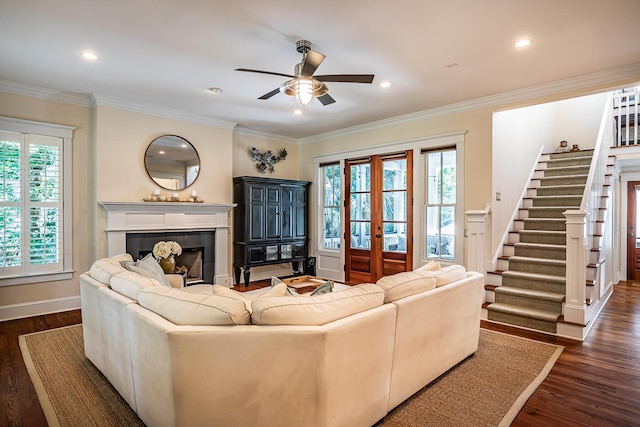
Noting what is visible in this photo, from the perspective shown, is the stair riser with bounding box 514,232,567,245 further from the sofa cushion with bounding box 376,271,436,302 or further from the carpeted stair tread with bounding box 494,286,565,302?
the sofa cushion with bounding box 376,271,436,302

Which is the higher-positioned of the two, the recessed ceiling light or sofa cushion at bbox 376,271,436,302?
the recessed ceiling light

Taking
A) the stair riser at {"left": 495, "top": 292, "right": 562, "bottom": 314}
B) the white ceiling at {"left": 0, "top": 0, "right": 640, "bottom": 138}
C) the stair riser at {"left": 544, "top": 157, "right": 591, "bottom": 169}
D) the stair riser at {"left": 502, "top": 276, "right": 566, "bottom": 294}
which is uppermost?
the white ceiling at {"left": 0, "top": 0, "right": 640, "bottom": 138}

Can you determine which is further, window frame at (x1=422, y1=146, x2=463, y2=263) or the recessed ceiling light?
window frame at (x1=422, y1=146, x2=463, y2=263)

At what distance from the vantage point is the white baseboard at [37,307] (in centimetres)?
408

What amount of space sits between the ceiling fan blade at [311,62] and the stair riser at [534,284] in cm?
355

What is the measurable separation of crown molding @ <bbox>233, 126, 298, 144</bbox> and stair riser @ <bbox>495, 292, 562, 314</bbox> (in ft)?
15.0

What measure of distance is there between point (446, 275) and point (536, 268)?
2430 mm

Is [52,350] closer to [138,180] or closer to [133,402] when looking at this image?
[133,402]

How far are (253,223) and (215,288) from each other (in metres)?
3.62

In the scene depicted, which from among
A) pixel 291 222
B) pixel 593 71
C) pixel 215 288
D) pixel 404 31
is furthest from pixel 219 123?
pixel 593 71

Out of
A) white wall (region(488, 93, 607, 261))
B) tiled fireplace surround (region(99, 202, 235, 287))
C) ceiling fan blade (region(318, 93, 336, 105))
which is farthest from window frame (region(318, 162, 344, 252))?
ceiling fan blade (region(318, 93, 336, 105))

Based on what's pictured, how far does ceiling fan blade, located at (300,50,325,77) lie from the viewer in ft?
8.84

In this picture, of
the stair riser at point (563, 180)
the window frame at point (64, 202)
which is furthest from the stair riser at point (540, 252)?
the window frame at point (64, 202)

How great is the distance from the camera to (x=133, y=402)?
2.16 m
